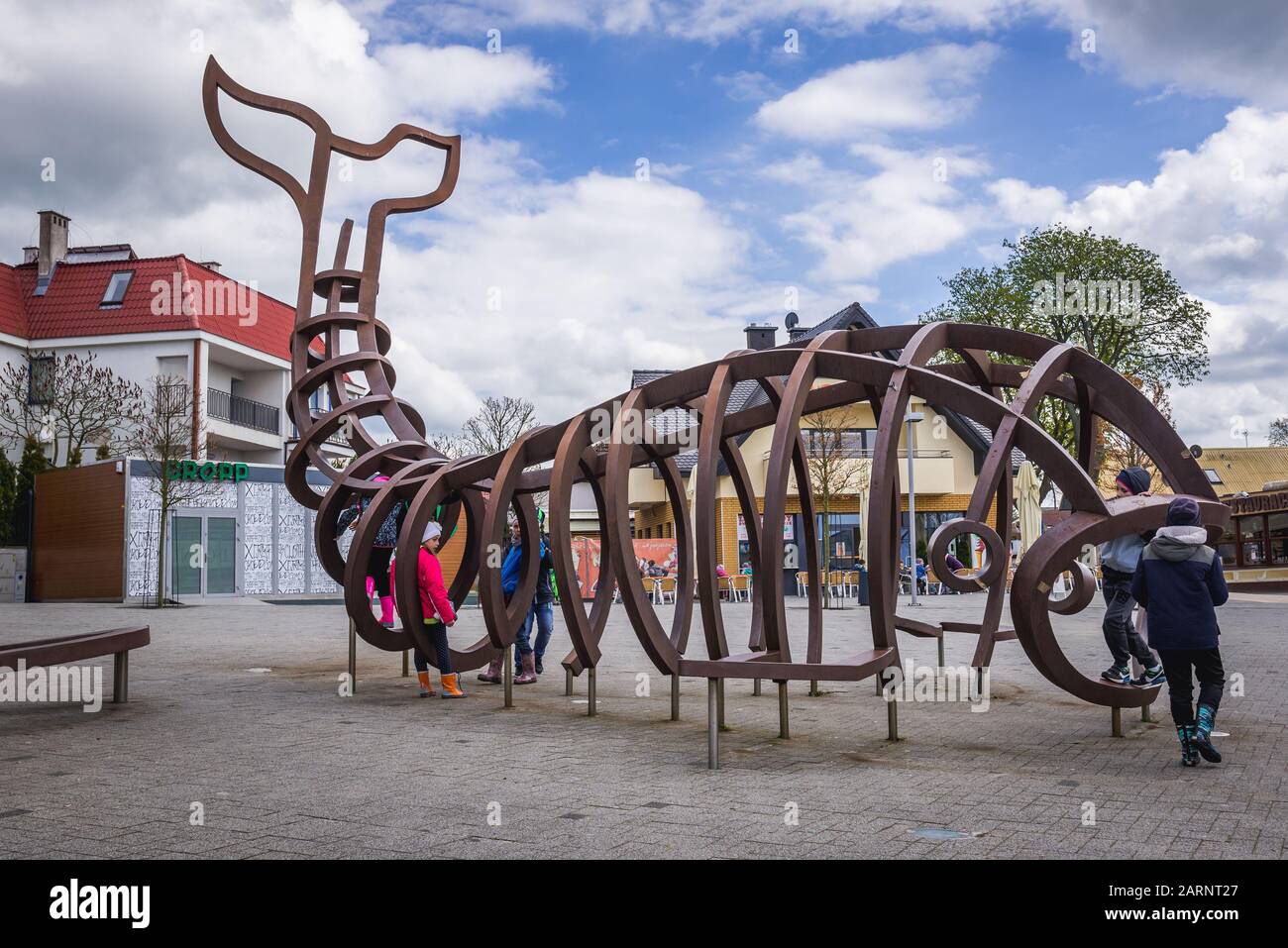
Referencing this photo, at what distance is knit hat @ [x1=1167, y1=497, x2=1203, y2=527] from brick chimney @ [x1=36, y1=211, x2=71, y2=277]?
39041 millimetres

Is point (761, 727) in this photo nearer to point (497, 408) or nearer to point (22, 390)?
point (22, 390)

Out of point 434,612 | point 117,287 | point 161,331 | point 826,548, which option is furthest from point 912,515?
point 117,287

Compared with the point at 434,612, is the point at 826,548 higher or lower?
higher

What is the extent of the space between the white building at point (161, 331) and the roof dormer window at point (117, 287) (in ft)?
0.12

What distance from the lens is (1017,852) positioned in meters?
4.83

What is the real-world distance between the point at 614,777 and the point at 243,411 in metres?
34.1

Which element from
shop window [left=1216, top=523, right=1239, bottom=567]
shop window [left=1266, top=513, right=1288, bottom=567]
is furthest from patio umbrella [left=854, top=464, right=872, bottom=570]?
shop window [left=1266, top=513, right=1288, bottom=567]

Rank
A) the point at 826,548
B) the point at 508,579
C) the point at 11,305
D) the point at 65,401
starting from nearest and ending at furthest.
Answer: the point at 508,579
the point at 65,401
the point at 11,305
the point at 826,548

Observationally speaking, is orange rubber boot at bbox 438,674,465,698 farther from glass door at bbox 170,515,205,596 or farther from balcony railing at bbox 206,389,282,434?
balcony railing at bbox 206,389,282,434

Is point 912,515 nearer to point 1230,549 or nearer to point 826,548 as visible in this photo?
point 826,548

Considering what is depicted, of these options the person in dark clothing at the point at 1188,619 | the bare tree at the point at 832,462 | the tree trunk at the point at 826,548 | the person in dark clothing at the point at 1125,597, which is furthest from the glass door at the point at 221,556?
the person in dark clothing at the point at 1188,619

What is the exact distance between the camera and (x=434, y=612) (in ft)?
33.7

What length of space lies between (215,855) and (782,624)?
14.2 feet

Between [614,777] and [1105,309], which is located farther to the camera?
[1105,309]
